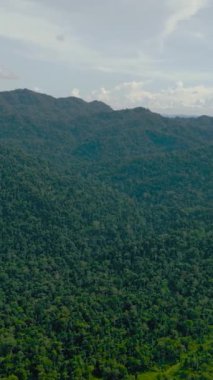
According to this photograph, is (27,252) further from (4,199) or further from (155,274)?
(155,274)

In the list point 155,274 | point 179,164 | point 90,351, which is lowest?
point 90,351

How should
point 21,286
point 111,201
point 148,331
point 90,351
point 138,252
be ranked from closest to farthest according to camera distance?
point 90,351 → point 148,331 → point 21,286 → point 138,252 → point 111,201

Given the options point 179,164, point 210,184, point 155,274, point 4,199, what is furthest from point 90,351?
point 179,164

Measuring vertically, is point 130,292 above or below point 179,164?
below

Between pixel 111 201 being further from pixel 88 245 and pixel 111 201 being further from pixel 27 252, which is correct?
pixel 27 252

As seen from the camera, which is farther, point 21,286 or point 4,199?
point 4,199

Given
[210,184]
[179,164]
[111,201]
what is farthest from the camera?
[179,164]
